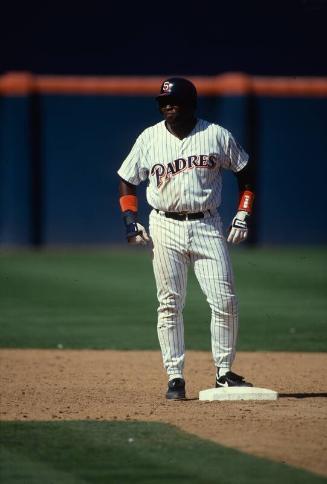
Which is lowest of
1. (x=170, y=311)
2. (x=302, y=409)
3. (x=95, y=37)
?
(x=302, y=409)

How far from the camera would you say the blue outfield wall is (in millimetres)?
18688

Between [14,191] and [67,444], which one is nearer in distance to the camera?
[67,444]

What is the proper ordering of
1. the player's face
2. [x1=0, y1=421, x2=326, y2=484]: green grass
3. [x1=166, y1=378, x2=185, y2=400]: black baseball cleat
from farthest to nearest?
[x1=166, y1=378, x2=185, y2=400]: black baseball cleat, the player's face, [x1=0, y1=421, x2=326, y2=484]: green grass

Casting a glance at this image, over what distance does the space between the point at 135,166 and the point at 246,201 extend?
0.65 m

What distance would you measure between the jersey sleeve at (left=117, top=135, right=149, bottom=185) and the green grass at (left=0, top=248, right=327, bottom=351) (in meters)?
2.93

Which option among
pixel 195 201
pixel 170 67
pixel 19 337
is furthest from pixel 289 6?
pixel 195 201

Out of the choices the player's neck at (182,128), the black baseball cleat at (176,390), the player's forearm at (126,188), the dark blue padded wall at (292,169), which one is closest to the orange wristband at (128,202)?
the player's forearm at (126,188)

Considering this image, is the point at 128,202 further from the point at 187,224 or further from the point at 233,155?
the point at 233,155

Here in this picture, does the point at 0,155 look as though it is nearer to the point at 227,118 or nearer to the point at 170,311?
the point at 227,118

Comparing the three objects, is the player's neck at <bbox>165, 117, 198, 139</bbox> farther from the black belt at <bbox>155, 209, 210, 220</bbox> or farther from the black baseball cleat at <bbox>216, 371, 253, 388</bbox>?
the black baseball cleat at <bbox>216, 371, 253, 388</bbox>

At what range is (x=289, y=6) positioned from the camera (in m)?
20.3

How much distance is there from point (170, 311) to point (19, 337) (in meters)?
3.44

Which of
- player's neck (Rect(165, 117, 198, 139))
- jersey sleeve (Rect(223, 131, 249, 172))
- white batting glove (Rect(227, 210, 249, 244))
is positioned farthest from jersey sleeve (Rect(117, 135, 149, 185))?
white batting glove (Rect(227, 210, 249, 244))

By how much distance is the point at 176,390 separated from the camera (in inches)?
276
